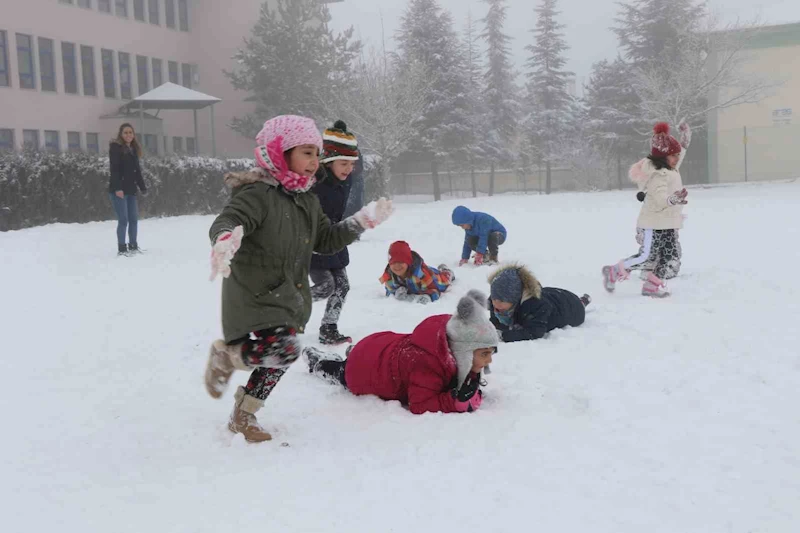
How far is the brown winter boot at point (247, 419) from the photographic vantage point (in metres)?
3.57

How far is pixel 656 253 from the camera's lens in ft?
24.2

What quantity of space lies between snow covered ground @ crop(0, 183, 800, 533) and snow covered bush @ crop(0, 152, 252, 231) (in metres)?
9.61

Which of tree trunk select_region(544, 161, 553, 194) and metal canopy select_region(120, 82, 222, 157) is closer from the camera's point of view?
metal canopy select_region(120, 82, 222, 157)

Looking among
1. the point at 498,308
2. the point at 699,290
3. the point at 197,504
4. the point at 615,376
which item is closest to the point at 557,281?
the point at 699,290

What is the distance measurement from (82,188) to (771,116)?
3249 cm

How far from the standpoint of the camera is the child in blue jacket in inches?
386

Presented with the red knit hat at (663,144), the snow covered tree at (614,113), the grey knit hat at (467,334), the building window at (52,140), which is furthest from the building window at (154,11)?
the grey knit hat at (467,334)

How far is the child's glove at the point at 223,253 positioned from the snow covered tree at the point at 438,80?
3456 centimetres

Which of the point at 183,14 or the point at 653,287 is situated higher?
the point at 183,14

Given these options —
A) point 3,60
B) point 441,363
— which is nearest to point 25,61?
point 3,60

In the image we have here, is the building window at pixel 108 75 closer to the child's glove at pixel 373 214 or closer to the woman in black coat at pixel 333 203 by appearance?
the woman in black coat at pixel 333 203

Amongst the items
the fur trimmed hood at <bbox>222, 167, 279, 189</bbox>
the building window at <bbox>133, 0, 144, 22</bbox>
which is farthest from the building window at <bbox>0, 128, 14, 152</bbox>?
the fur trimmed hood at <bbox>222, 167, 279, 189</bbox>

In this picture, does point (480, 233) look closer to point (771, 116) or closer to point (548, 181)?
point (771, 116)

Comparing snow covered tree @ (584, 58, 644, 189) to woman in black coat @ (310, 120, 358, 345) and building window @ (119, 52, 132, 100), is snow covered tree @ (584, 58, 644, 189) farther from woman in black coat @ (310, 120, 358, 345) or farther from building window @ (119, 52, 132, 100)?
woman in black coat @ (310, 120, 358, 345)
